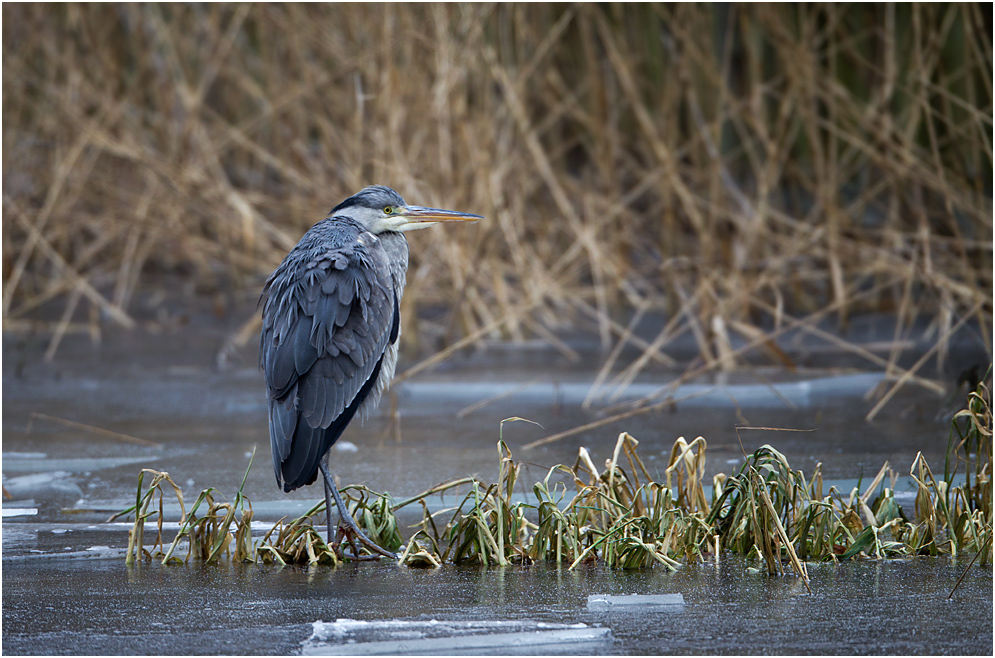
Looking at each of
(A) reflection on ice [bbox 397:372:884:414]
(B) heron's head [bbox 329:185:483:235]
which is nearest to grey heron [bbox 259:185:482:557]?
(B) heron's head [bbox 329:185:483:235]

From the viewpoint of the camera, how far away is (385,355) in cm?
362

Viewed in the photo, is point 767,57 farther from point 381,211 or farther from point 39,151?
point 381,211

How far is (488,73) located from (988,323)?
9.45 feet

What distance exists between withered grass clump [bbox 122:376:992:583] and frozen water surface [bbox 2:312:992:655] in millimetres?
68

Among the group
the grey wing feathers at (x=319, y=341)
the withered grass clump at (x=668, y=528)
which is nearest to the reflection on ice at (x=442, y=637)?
the withered grass clump at (x=668, y=528)

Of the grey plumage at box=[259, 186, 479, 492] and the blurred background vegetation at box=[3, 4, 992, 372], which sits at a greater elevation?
the blurred background vegetation at box=[3, 4, 992, 372]

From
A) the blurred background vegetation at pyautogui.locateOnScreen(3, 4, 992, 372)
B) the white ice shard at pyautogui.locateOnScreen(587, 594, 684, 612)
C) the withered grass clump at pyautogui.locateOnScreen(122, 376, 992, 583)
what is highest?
the blurred background vegetation at pyautogui.locateOnScreen(3, 4, 992, 372)

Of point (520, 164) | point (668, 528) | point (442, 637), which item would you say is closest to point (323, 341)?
point (668, 528)

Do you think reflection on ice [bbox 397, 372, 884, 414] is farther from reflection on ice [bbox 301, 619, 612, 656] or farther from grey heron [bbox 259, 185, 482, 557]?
reflection on ice [bbox 301, 619, 612, 656]

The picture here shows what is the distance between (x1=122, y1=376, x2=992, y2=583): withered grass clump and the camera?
288cm

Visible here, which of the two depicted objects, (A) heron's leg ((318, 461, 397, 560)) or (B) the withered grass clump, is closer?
(B) the withered grass clump

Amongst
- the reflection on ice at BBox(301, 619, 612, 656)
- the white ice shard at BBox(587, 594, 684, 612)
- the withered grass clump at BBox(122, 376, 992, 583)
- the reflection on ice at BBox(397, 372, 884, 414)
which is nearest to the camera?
the reflection on ice at BBox(301, 619, 612, 656)

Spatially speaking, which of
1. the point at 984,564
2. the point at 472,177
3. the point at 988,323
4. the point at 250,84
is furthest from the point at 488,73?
the point at 984,564

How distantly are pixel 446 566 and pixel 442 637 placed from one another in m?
0.67
